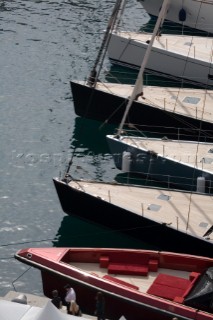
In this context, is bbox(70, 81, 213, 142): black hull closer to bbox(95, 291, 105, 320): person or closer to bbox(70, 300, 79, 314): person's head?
bbox(95, 291, 105, 320): person

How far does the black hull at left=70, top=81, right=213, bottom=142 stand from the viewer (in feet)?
173

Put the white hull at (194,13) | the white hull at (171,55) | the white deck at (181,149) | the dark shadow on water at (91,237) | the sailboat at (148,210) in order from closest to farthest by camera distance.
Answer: the sailboat at (148,210) < the dark shadow on water at (91,237) < the white deck at (181,149) < the white hull at (171,55) < the white hull at (194,13)

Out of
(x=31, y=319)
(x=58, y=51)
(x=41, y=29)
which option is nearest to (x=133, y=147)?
(x=31, y=319)

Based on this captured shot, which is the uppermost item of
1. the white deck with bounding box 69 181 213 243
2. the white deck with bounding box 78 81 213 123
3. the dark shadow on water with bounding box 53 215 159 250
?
the white deck with bounding box 78 81 213 123

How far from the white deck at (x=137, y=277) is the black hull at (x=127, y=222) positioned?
2.79 m

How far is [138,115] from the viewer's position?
54156 millimetres

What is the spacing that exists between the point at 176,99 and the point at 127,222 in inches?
572

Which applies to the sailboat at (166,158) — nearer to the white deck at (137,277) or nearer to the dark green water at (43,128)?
the dark green water at (43,128)

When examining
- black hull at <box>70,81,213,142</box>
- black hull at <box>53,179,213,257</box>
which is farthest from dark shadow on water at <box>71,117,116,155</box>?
black hull at <box>53,179,213,257</box>

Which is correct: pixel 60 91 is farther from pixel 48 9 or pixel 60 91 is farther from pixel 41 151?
pixel 48 9

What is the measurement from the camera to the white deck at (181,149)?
155 feet

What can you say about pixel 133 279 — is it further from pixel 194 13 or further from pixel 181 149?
pixel 194 13

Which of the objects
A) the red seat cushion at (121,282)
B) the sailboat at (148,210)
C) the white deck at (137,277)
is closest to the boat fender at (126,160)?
the sailboat at (148,210)

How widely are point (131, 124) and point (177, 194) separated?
10739 millimetres
